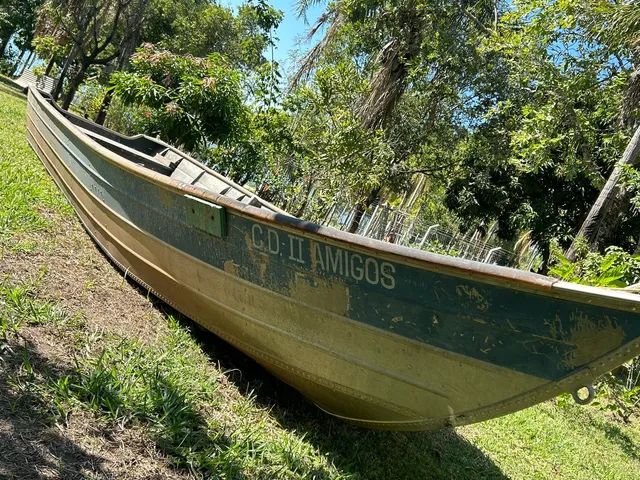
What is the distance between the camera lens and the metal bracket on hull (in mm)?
3418

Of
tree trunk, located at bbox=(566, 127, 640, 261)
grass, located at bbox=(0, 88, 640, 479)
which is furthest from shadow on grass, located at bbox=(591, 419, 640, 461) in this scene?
tree trunk, located at bbox=(566, 127, 640, 261)

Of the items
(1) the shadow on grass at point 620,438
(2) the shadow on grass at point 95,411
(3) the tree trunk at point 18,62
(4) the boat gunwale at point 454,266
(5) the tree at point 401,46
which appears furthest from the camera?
(3) the tree trunk at point 18,62

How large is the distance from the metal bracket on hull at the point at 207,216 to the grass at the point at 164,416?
0.91 m

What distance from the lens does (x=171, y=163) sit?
24.1 feet

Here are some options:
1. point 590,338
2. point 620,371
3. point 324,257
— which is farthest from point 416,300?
point 620,371

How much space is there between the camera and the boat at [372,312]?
226 centimetres

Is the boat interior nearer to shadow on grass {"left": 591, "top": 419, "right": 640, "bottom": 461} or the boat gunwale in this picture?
the boat gunwale

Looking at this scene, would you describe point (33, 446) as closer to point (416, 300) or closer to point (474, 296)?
point (416, 300)

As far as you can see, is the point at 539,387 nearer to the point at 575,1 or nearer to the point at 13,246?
the point at 13,246

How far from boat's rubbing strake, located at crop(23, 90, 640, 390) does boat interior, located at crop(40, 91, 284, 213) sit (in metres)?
1.86

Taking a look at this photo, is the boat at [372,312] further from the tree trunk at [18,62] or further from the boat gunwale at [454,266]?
the tree trunk at [18,62]

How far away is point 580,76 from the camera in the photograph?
8.03m

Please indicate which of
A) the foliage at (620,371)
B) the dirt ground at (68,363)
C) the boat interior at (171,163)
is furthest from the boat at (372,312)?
the foliage at (620,371)

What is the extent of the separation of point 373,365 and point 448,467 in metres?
1.49
